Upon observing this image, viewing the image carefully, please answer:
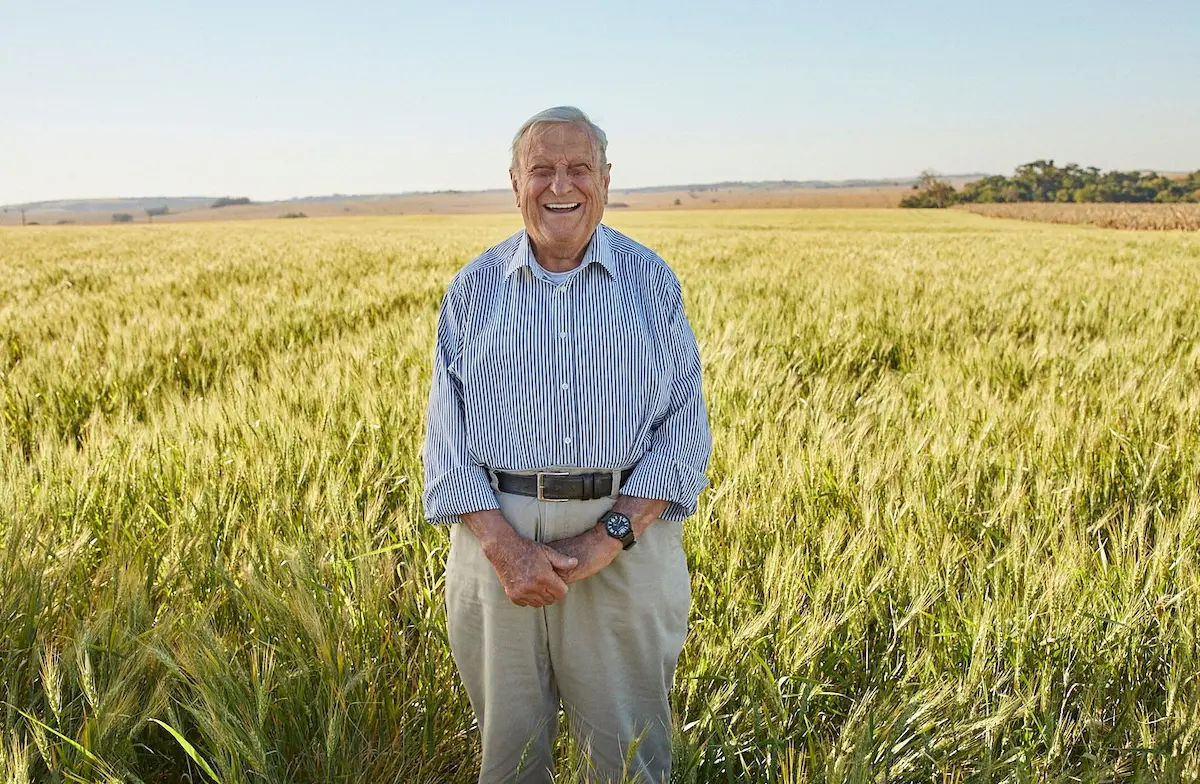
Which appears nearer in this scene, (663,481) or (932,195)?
(663,481)

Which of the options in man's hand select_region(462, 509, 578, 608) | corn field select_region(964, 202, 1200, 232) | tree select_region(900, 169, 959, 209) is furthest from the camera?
tree select_region(900, 169, 959, 209)

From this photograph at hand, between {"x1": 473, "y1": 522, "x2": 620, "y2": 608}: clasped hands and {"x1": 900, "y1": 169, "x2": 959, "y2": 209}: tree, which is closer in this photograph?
{"x1": 473, "y1": 522, "x2": 620, "y2": 608}: clasped hands

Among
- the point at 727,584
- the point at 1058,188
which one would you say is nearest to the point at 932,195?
the point at 1058,188

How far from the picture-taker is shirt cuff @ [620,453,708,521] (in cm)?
133

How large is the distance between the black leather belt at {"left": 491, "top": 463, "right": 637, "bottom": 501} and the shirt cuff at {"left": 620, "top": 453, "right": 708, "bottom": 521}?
36mm

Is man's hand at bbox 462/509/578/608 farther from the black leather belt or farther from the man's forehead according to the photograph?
the man's forehead

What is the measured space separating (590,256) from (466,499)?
441 mm

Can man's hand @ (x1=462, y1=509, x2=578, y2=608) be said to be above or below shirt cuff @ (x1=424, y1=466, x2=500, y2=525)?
below

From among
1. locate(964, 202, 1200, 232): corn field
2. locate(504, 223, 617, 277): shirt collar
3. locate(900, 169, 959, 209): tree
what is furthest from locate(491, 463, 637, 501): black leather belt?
locate(900, 169, 959, 209): tree

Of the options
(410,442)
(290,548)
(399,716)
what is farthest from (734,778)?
(410,442)

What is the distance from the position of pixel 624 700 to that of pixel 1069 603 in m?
0.89

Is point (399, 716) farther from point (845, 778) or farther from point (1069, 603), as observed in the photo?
point (1069, 603)

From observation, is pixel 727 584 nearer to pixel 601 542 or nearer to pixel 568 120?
pixel 601 542

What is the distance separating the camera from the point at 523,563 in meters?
1.31
